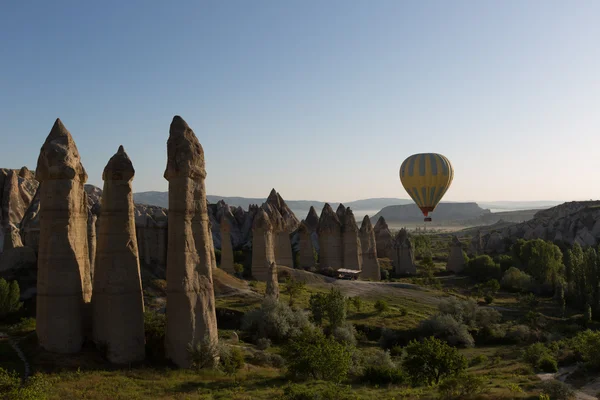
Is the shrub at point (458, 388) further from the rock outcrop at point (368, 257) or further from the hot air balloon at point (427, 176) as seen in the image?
the rock outcrop at point (368, 257)

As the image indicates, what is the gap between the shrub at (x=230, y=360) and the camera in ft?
73.5

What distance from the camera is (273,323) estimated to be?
3225 centimetres

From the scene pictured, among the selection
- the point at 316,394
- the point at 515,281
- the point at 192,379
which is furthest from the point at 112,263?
the point at 515,281

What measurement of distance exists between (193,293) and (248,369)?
4711 mm

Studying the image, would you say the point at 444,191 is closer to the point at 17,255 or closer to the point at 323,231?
the point at 323,231

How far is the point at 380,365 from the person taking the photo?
2644 cm

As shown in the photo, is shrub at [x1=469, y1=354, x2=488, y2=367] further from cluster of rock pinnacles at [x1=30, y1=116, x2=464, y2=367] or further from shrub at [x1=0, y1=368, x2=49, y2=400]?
shrub at [x1=0, y1=368, x2=49, y2=400]

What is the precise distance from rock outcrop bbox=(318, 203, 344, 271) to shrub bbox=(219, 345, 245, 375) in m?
38.6

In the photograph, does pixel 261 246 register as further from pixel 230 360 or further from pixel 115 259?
pixel 115 259

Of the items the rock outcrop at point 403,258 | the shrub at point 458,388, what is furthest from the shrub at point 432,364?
the rock outcrop at point 403,258

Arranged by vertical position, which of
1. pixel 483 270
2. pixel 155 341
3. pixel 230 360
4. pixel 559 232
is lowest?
pixel 483 270

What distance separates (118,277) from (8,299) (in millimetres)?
16334

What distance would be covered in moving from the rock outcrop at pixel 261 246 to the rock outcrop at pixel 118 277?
2902 centimetres

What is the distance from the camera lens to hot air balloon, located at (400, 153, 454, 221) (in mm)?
53656
